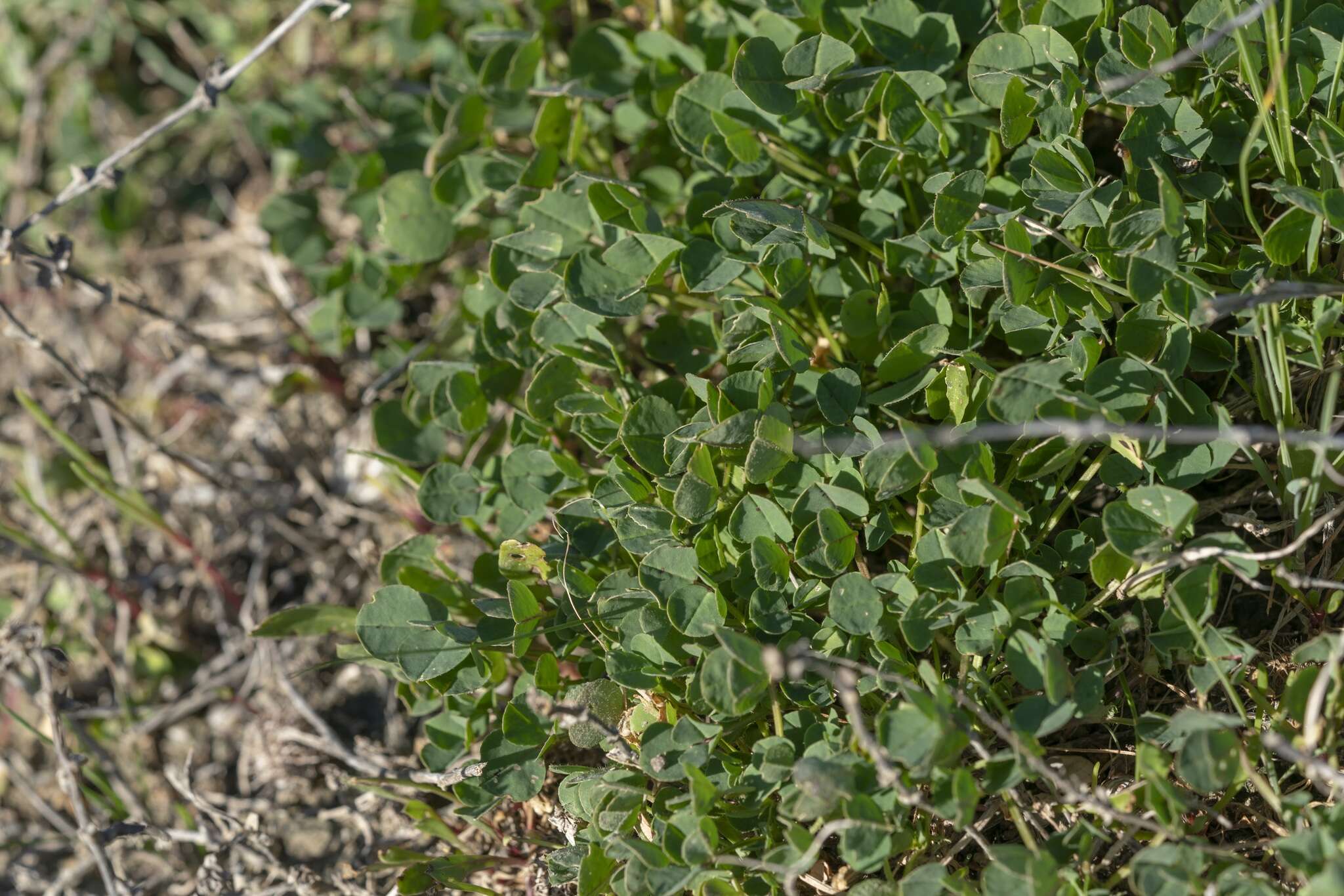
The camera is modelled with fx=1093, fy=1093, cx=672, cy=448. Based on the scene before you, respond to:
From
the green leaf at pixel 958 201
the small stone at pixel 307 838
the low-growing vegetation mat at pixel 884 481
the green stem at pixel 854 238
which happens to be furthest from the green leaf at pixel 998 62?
the small stone at pixel 307 838

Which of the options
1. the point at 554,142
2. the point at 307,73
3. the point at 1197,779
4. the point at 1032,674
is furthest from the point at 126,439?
the point at 1197,779

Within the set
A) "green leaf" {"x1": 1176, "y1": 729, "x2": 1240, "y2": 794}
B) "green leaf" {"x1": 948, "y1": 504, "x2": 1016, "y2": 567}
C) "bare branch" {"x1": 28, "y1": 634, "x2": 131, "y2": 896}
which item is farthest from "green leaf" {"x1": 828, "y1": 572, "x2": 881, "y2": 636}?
"bare branch" {"x1": 28, "y1": 634, "x2": 131, "y2": 896}

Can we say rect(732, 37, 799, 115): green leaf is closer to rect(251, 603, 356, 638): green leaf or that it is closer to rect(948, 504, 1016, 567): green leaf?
rect(948, 504, 1016, 567): green leaf

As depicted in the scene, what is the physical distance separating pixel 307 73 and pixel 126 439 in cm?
118

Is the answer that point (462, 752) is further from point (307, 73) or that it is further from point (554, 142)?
point (307, 73)

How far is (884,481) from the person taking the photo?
1654 millimetres

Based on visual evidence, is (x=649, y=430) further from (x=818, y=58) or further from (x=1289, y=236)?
(x=1289, y=236)

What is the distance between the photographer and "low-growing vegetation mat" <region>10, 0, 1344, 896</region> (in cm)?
158

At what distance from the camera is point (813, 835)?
159cm

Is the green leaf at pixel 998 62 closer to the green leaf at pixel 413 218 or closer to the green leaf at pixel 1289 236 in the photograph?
the green leaf at pixel 1289 236

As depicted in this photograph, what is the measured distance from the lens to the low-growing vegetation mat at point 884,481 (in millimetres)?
1581

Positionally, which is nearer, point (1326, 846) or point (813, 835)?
point (1326, 846)

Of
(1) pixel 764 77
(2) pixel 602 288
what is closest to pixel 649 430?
(2) pixel 602 288

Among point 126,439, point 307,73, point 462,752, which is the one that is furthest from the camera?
point 307,73
